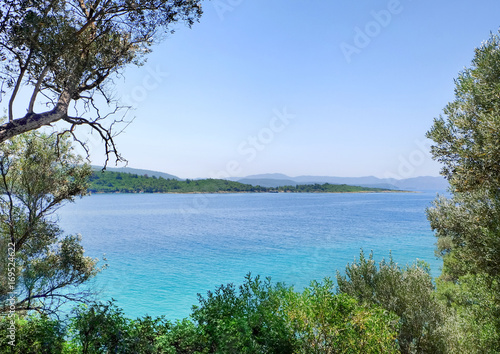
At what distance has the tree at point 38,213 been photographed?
361 inches

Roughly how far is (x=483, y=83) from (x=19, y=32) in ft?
34.0

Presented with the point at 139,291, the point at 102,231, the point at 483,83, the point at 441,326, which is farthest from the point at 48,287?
the point at 102,231

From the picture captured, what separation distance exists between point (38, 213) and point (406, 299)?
506 inches

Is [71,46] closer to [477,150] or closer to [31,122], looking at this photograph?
[31,122]

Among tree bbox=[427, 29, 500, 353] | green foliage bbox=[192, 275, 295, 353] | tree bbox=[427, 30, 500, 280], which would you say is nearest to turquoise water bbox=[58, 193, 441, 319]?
Result: green foliage bbox=[192, 275, 295, 353]

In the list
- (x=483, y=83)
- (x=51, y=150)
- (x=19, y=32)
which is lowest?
(x=51, y=150)

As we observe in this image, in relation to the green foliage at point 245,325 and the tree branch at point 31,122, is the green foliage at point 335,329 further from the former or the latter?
the tree branch at point 31,122

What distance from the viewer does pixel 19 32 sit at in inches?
241

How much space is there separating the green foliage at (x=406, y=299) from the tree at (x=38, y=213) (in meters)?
9.61

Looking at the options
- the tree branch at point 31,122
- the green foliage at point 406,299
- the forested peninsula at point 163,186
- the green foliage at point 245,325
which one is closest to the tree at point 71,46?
the tree branch at point 31,122

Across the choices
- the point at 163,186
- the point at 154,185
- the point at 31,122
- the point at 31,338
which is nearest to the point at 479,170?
the point at 31,122

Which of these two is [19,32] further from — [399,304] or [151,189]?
[151,189]

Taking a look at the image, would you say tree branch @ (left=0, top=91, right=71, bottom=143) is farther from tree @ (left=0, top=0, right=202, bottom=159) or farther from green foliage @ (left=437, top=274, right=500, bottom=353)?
green foliage @ (left=437, top=274, right=500, bottom=353)

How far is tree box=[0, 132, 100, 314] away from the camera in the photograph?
30.1ft
